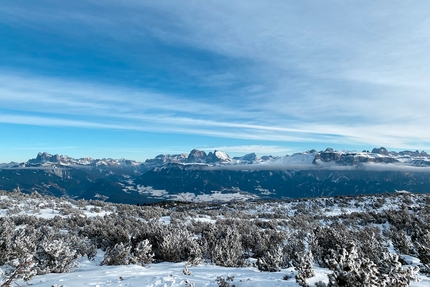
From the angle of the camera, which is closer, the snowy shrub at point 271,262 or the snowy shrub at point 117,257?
the snowy shrub at point 271,262

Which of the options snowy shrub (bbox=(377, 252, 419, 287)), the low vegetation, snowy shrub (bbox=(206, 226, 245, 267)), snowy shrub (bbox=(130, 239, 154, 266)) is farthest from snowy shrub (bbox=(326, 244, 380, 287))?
snowy shrub (bbox=(130, 239, 154, 266))

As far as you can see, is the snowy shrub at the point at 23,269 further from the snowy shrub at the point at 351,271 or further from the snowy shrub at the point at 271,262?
the snowy shrub at the point at 271,262

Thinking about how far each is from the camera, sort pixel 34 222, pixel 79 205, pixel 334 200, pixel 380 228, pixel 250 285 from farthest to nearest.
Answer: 1. pixel 334 200
2. pixel 79 205
3. pixel 380 228
4. pixel 34 222
5. pixel 250 285

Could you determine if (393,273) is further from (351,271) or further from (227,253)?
(227,253)

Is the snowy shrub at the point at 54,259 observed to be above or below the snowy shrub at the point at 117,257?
above

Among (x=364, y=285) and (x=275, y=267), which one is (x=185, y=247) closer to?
(x=275, y=267)

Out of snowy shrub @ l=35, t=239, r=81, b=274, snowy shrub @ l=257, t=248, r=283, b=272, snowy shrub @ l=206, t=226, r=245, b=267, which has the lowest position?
snowy shrub @ l=206, t=226, r=245, b=267

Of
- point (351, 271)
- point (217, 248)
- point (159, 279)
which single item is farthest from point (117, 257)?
point (351, 271)

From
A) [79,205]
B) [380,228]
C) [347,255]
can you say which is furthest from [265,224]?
[79,205]

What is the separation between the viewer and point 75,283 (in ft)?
25.1

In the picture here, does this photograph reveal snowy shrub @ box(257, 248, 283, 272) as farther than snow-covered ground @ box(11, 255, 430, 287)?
Yes

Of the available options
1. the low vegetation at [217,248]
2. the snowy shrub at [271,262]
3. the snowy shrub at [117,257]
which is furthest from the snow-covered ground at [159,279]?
the snowy shrub at [271,262]

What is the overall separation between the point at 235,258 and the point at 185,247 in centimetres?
274

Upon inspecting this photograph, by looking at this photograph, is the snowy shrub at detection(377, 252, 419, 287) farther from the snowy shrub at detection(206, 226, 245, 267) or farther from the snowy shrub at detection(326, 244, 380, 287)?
the snowy shrub at detection(206, 226, 245, 267)
